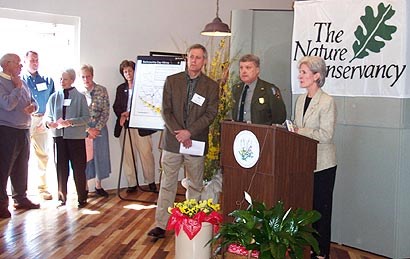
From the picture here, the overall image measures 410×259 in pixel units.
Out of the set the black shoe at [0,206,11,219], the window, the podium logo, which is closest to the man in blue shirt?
the window

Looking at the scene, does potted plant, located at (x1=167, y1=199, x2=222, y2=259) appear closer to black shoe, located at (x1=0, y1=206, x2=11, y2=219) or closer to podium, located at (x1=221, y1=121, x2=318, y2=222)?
podium, located at (x1=221, y1=121, x2=318, y2=222)

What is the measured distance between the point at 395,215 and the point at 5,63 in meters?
3.76

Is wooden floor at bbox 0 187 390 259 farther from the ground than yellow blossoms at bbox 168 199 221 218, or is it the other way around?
yellow blossoms at bbox 168 199 221 218

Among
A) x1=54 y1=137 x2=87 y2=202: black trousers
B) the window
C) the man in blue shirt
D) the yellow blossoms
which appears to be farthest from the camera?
the window

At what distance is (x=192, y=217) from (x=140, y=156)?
10.1 feet

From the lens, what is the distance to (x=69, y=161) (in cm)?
562

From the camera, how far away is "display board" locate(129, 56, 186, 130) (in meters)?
5.80

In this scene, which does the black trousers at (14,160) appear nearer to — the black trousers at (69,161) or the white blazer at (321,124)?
the black trousers at (69,161)

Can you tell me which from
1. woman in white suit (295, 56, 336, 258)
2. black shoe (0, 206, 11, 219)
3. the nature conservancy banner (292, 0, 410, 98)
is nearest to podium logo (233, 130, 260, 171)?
woman in white suit (295, 56, 336, 258)

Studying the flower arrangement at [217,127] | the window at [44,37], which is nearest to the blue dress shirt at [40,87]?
the window at [44,37]

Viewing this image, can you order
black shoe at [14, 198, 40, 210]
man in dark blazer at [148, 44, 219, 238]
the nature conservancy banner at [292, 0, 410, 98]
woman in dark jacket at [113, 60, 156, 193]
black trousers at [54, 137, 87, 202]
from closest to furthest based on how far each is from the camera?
the nature conservancy banner at [292, 0, 410, 98]
man in dark blazer at [148, 44, 219, 238]
black shoe at [14, 198, 40, 210]
black trousers at [54, 137, 87, 202]
woman in dark jacket at [113, 60, 156, 193]

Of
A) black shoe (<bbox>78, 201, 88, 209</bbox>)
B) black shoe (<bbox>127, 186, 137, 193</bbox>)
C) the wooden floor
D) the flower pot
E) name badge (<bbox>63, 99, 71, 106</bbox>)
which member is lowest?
the wooden floor

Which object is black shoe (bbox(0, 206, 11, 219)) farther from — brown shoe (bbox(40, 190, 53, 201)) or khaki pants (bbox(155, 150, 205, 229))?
khaki pants (bbox(155, 150, 205, 229))

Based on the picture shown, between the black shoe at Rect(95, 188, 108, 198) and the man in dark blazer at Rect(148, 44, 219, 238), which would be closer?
the man in dark blazer at Rect(148, 44, 219, 238)
